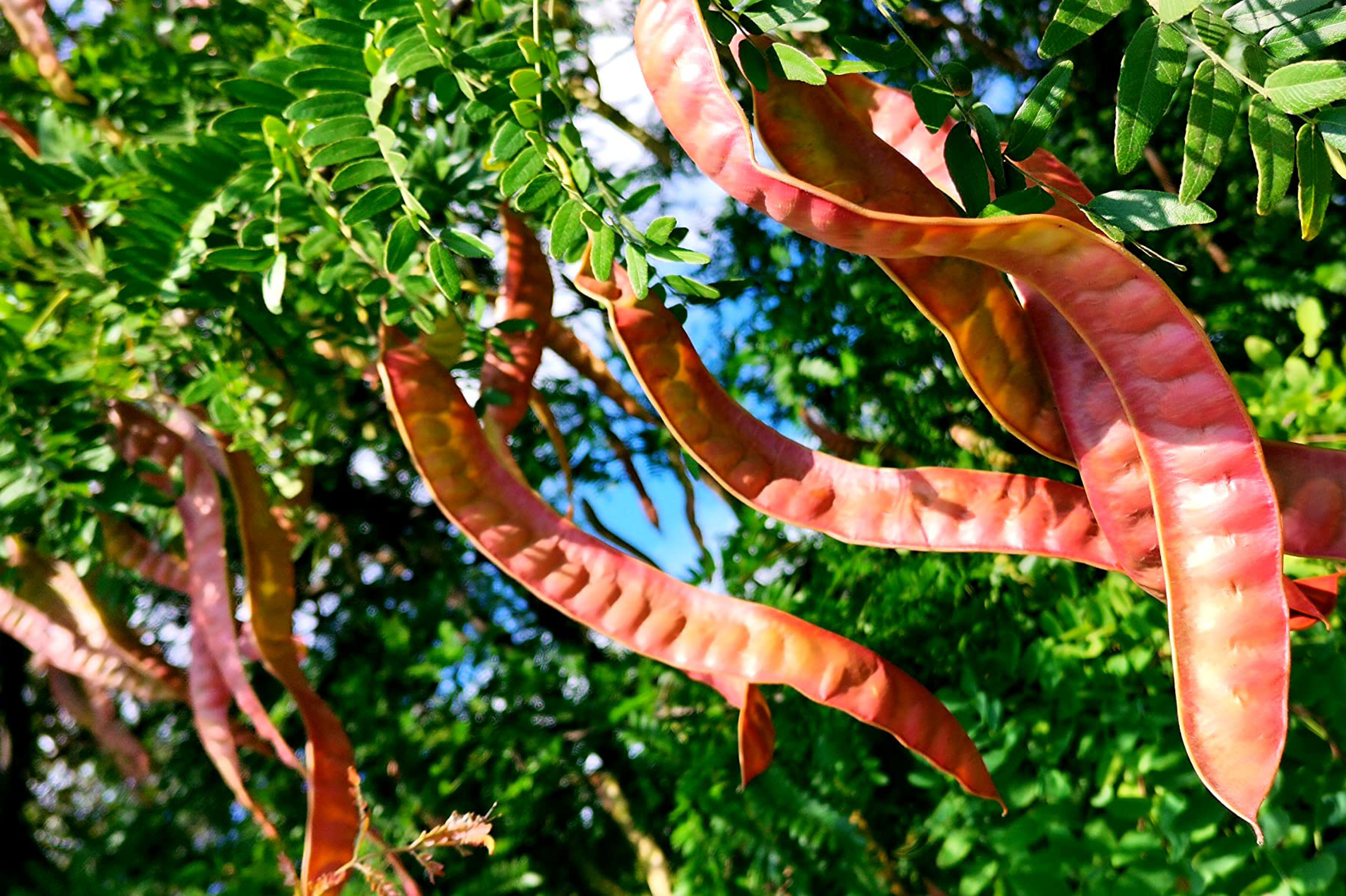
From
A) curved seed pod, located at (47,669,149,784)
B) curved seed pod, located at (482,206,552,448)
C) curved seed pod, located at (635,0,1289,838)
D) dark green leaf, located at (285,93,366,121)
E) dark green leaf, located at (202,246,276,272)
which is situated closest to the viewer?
curved seed pod, located at (635,0,1289,838)

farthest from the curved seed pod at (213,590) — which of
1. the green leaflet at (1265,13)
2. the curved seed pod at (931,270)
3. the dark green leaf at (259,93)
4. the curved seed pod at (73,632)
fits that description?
the green leaflet at (1265,13)

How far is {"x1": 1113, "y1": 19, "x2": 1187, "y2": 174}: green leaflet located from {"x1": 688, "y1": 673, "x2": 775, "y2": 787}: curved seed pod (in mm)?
460

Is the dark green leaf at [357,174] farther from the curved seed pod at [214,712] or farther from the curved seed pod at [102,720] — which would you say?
the curved seed pod at [102,720]

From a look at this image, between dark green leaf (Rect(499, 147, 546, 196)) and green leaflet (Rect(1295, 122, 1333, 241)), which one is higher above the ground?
dark green leaf (Rect(499, 147, 546, 196))

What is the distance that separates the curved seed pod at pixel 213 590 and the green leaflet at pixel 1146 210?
960 millimetres

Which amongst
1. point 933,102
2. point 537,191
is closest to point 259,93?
point 537,191

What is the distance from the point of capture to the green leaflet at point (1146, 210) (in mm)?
589

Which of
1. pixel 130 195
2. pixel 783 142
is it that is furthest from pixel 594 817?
pixel 783 142

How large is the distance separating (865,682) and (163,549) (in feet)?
4.27

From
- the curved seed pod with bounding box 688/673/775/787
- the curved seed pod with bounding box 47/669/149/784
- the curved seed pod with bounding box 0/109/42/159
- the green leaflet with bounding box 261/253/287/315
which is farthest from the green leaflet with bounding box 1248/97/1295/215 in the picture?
the curved seed pod with bounding box 47/669/149/784

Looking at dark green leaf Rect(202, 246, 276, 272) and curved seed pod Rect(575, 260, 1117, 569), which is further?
dark green leaf Rect(202, 246, 276, 272)

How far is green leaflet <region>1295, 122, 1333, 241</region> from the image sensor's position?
0.65 meters

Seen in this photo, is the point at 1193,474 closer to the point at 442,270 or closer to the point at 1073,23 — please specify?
the point at 1073,23

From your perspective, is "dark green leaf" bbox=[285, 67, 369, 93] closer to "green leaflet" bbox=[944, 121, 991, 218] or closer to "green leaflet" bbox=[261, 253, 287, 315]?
"green leaflet" bbox=[261, 253, 287, 315]
